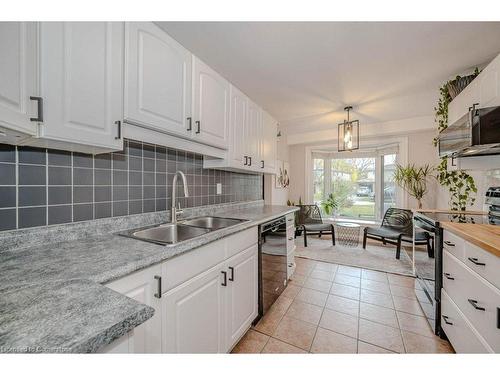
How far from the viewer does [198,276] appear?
1123 millimetres

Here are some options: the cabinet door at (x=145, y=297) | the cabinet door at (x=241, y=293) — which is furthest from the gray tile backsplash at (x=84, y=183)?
the cabinet door at (x=241, y=293)

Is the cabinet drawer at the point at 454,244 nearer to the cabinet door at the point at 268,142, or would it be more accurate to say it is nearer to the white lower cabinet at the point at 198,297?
the white lower cabinet at the point at 198,297

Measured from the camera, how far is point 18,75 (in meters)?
0.73

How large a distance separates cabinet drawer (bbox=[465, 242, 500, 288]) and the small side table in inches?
110

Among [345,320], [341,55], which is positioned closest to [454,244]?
[345,320]

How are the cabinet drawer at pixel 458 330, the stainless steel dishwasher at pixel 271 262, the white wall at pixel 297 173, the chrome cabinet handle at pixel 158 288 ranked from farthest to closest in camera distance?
the white wall at pixel 297 173, the stainless steel dishwasher at pixel 271 262, the cabinet drawer at pixel 458 330, the chrome cabinet handle at pixel 158 288

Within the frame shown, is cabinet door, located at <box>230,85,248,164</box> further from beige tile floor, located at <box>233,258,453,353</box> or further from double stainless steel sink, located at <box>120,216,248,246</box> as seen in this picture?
beige tile floor, located at <box>233,258,453,353</box>

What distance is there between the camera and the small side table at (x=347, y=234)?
13.3 feet

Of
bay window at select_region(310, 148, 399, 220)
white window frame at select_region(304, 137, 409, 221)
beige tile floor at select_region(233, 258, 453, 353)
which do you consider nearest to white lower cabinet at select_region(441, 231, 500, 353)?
beige tile floor at select_region(233, 258, 453, 353)

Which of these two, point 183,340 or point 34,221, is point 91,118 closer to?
point 34,221

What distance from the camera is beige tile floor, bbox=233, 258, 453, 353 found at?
1508 millimetres

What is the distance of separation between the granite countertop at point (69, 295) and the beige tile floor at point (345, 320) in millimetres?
1142
